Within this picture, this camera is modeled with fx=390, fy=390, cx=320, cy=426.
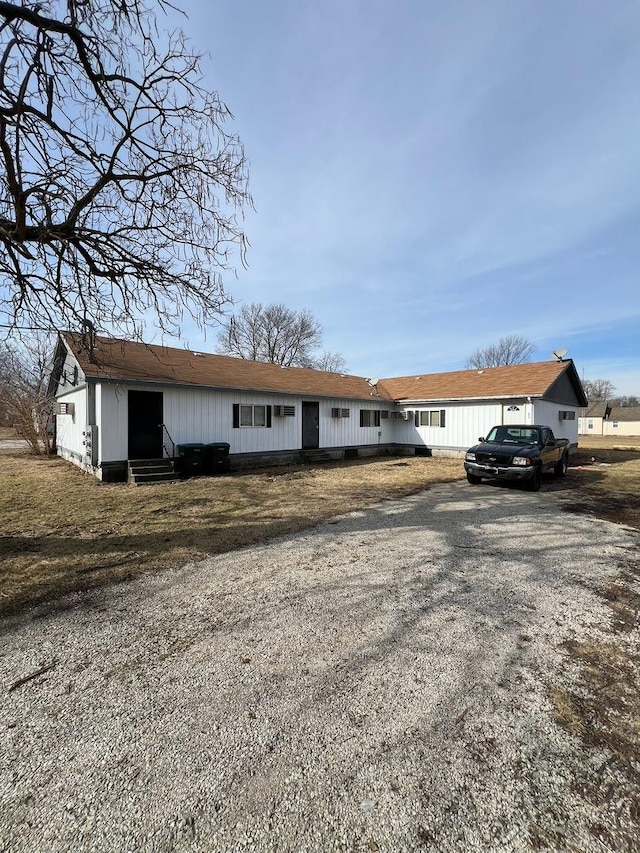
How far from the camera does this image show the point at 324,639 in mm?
3066

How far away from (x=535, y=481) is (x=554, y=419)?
878 cm

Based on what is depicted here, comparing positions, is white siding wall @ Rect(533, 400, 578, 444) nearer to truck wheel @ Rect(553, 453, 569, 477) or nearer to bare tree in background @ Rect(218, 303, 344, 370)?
truck wheel @ Rect(553, 453, 569, 477)

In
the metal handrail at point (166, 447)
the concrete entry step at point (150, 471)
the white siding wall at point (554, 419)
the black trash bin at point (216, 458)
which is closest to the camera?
the concrete entry step at point (150, 471)

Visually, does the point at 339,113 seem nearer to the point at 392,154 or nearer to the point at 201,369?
the point at 392,154

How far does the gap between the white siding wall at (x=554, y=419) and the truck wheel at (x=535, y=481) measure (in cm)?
612

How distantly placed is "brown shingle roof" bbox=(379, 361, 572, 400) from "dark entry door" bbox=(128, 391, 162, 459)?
37.4 feet

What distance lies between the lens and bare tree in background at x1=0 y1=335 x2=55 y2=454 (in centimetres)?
1614

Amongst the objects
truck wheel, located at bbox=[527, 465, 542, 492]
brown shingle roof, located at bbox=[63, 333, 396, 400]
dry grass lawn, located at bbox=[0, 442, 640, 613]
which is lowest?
dry grass lawn, located at bbox=[0, 442, 640, 613]

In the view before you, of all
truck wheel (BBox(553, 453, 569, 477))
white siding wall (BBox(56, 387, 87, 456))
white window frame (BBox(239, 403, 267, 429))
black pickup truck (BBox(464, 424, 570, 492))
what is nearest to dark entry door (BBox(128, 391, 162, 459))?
white siding wall (BBox(56, 387, 87, 456))

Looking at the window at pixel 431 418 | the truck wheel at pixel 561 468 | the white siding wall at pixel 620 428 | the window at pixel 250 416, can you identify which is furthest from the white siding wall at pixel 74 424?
the white siding wall at pixel 620 428

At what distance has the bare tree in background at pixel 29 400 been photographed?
1614 cm

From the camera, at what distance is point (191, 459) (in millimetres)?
11359

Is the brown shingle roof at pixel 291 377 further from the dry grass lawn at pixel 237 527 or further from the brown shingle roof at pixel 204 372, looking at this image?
the dry grass lawn at pixel 237 527

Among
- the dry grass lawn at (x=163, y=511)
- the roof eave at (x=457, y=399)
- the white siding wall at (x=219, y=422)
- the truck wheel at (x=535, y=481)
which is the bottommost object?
the dry grass lawn at (x=163, y=511)
